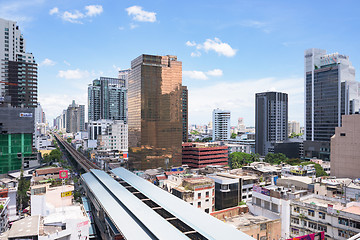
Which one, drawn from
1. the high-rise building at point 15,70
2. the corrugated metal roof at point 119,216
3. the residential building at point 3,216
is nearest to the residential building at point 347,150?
the corrugated metal roof at point 119,216

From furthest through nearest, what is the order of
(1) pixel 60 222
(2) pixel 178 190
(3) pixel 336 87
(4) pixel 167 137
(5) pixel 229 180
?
(3) pixel 336 87, (4) pixel 167 137, (5) pixel 229 180, (2) pixel 178 190, (1) pixel 60 222

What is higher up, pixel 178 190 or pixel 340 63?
pixel 340 63

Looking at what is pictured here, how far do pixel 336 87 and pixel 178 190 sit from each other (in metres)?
133

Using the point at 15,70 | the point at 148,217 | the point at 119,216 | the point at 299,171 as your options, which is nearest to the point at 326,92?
the point at 299,171

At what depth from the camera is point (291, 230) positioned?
42.3 meters

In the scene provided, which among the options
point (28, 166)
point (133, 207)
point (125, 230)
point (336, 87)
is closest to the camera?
point (125, 230)

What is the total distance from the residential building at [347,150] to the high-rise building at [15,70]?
137 m

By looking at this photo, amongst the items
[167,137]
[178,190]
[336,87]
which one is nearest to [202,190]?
[178,190]

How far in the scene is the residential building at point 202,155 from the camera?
123562 mm

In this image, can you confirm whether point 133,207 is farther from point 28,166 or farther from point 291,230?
point 28,166

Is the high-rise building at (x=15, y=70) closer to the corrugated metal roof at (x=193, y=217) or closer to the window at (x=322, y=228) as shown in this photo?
the corrugated metal roof at (x=193, y=217)

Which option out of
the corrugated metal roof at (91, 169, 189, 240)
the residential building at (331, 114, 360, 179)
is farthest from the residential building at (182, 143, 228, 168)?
the corrugated metal roof at (91, 169, 189, 240)

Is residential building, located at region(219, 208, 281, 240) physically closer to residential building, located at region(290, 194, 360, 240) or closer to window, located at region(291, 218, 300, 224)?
window, located at region(291, 218, 300, 224)

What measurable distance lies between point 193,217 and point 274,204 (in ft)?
52.0
